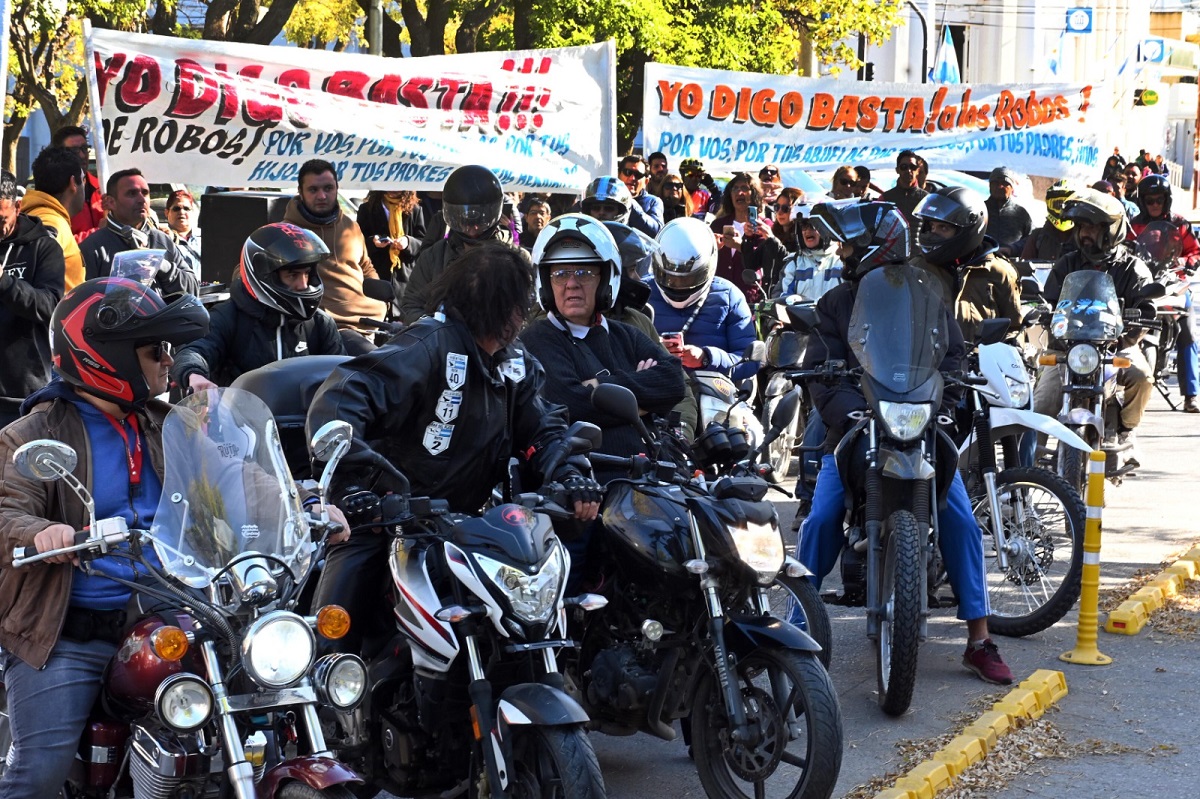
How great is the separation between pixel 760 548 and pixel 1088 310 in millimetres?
5309

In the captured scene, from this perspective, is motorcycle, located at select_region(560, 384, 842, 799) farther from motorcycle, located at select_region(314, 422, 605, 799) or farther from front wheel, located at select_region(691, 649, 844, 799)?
motorcycle, located at select_region(314, 422, 605, 799)

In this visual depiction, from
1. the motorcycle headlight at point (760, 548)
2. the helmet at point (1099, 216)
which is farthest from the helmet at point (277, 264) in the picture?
the helmet at point (1099, 216)

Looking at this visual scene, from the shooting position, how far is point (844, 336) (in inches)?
266

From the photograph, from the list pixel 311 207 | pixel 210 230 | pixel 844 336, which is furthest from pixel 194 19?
pixel 844 336

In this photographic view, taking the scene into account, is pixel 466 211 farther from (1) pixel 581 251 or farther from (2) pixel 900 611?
(2) pixel 900 611

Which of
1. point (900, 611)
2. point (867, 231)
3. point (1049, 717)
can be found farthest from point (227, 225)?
point (1049, 717)

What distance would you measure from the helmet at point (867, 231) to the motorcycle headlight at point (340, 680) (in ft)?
11.6

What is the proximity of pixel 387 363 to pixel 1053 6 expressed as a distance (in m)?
55.9

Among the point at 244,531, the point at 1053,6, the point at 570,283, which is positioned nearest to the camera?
the point at 244,531

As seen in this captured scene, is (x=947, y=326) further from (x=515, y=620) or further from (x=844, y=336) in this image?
(x=515, y=620)

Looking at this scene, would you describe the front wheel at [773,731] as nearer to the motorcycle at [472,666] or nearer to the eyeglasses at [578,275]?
the motorcycle at [472,666]

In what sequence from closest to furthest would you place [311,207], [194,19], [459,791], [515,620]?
[515,620]
[459,791]
[311,207]
[194,19]

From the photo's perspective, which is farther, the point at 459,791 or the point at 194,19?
the point at 194,19

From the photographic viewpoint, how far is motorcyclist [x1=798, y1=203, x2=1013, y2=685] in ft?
21.7
